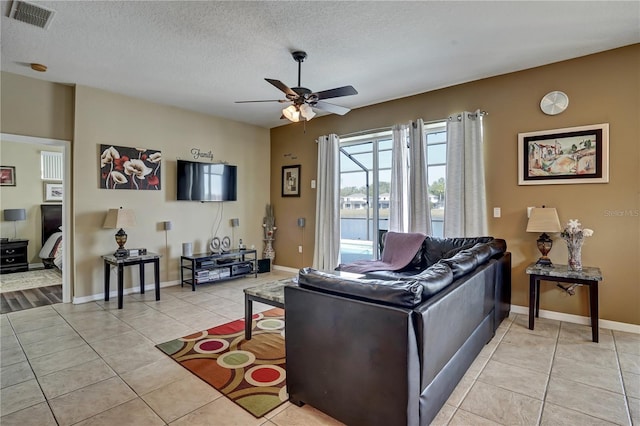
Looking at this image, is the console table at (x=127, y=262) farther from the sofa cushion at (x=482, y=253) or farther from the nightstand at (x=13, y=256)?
the sofa cushion at (x=482, y=253)

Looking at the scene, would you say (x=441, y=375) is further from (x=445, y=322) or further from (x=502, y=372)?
(x=502, y=372)

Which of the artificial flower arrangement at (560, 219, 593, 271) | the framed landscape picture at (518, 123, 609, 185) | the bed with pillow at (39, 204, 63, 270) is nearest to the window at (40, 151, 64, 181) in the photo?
the bed with pillow at (39, 204, 63, 270)

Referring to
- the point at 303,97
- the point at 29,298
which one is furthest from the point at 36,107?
the point at 303,97

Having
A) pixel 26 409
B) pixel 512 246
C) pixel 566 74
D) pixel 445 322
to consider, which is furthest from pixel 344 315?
pixel 566 74

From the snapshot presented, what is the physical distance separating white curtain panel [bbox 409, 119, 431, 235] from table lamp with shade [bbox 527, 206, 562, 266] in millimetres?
1274

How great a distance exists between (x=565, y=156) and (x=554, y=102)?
2.08ft

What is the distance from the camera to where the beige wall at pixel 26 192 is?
6.30 metres

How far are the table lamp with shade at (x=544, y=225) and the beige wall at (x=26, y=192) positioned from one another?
8652 millimetres

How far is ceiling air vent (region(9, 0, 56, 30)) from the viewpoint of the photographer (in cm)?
259

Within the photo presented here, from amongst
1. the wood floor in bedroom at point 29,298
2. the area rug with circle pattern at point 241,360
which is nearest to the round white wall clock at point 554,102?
the area rug with circle pattern at point 241,360

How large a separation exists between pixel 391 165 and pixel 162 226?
3735 mm

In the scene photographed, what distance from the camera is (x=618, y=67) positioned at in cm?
337

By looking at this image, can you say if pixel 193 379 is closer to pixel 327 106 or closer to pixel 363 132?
pixel 327 106

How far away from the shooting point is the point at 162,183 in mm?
5168
